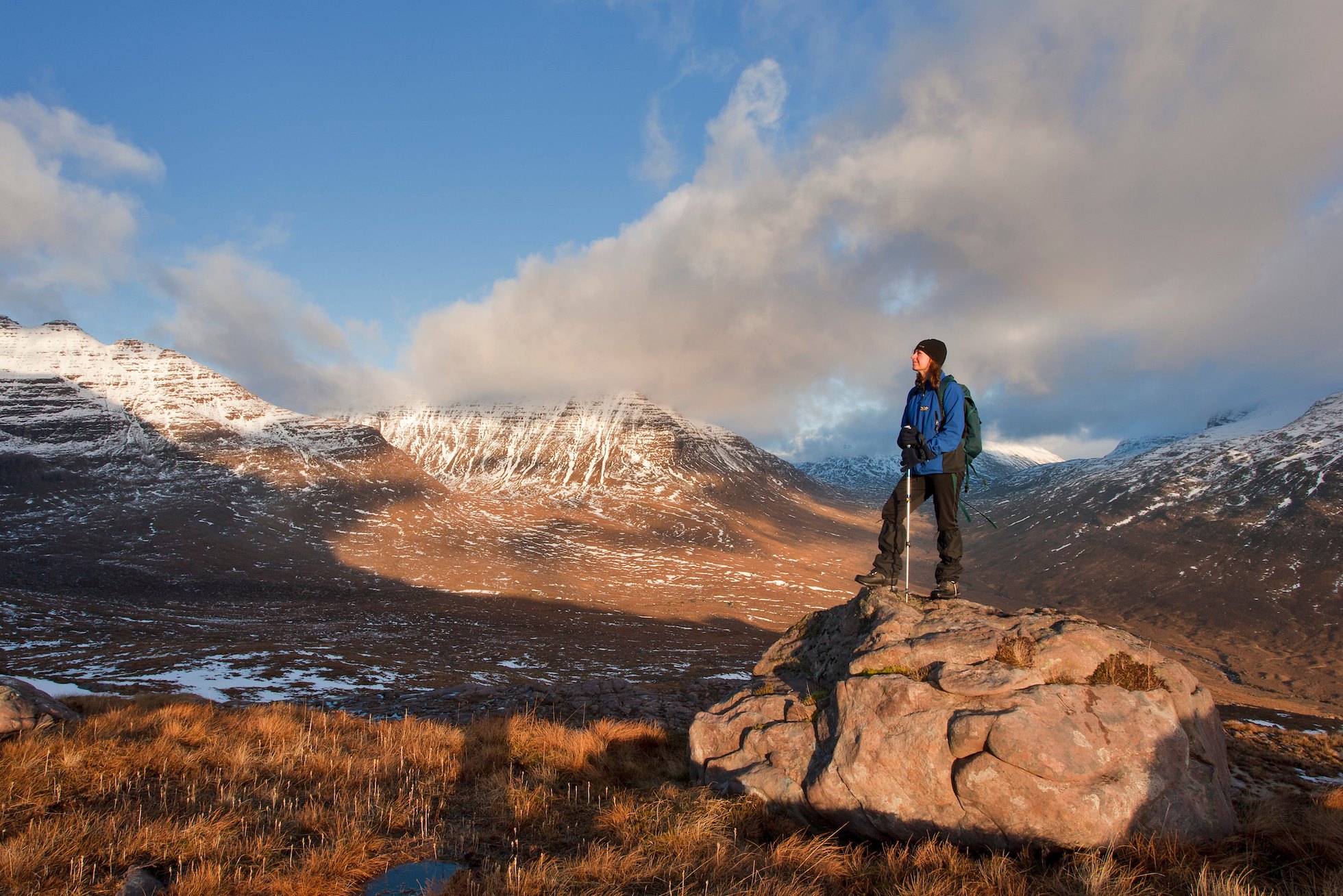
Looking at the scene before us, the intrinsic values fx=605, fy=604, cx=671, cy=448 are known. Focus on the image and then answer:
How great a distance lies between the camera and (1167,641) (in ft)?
290

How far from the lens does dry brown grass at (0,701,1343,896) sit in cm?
471

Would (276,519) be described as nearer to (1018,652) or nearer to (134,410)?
(134,410)

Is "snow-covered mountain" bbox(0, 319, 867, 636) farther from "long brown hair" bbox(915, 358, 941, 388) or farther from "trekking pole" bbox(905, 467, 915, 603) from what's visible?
"long brown hair" bbox(915, 358, 941, 388)

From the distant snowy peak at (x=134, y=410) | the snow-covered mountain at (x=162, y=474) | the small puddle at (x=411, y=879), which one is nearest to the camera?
the small puddle at (x=411, y=879)

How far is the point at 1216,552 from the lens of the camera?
128750 millimetres

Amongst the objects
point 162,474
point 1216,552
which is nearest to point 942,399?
point 1216,552

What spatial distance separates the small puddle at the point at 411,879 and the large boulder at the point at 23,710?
274 inches

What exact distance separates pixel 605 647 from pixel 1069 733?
4643 centimetres

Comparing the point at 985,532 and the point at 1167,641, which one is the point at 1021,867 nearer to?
the point at 1167,641

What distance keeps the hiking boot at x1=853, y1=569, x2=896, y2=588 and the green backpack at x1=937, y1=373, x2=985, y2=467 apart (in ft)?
6.91

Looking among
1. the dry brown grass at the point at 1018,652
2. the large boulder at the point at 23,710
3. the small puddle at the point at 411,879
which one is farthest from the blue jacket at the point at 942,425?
the large boulder at the point at 23,710

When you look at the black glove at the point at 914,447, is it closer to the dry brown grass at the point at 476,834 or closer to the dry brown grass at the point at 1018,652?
the dry brown grass at the point at 1018,652

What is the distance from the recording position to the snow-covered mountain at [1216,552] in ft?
311

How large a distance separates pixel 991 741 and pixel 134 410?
231 meters
